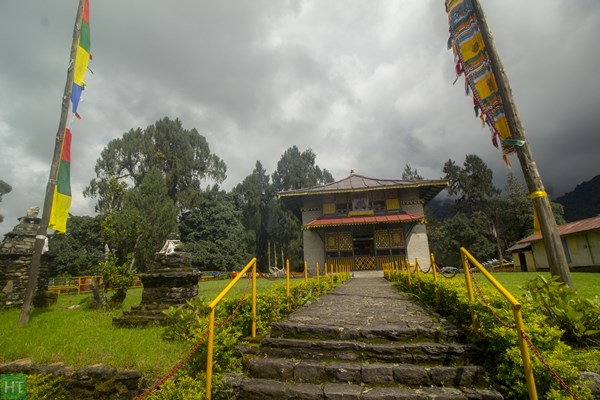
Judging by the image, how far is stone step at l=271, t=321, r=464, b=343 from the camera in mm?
4000

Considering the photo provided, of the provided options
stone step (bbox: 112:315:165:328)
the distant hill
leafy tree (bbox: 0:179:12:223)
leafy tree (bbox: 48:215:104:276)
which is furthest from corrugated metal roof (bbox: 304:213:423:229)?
the distant hill

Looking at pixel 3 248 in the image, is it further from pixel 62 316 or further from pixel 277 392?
pixel 277 392

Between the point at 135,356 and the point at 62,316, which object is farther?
the point at 62,316

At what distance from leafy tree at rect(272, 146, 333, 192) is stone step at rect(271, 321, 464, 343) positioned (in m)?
33.2

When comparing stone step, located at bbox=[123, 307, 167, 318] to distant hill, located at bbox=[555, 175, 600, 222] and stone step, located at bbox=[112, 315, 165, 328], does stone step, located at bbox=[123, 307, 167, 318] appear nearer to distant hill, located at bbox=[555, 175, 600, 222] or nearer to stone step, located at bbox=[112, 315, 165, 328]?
stone step, located at bbox=[112, 315, 165, 328]

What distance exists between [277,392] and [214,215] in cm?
2972

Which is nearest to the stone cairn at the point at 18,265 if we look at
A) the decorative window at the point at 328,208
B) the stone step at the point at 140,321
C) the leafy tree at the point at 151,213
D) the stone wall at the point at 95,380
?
the stone step at the point at 140,321

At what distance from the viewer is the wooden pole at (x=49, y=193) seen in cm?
705

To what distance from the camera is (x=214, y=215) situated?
103 feet

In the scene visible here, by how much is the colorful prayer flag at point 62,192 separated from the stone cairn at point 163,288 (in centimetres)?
298

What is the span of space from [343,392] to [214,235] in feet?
96.9

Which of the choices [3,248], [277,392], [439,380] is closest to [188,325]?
[277,392]

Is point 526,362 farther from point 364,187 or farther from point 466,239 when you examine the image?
point 466,239

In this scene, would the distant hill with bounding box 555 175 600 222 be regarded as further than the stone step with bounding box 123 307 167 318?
Yes
